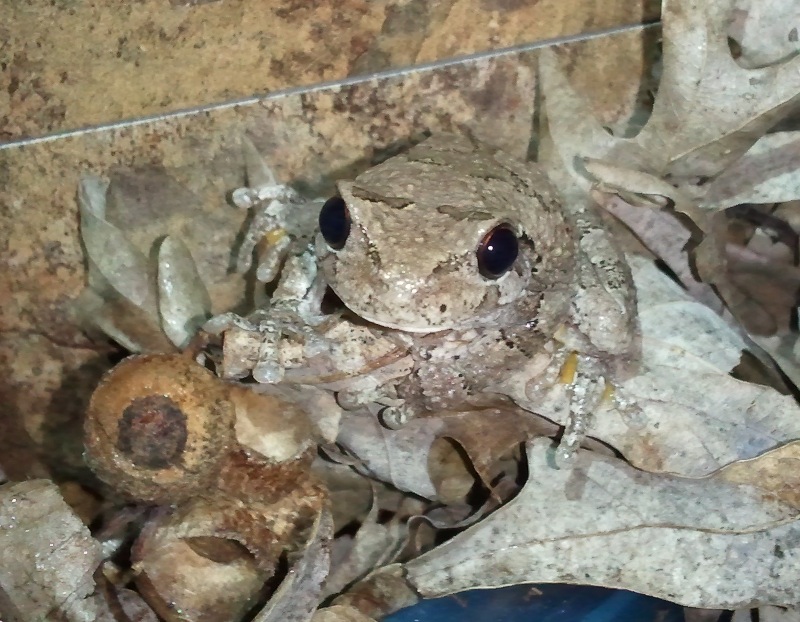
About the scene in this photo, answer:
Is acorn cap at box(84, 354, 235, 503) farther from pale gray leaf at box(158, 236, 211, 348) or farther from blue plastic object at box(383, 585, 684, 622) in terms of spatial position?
blue plastic object at box(383, 585, 684, 622)

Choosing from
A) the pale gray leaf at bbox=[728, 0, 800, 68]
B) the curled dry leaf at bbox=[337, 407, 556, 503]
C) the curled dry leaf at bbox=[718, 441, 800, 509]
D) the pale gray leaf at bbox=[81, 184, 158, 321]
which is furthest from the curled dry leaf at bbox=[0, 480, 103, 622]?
the pale gray leaf at bbox=[728, 0, 800, 68]

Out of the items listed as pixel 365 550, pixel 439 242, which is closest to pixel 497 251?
pixel 439 242

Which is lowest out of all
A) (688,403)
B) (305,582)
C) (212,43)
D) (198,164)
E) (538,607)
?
(538,607)

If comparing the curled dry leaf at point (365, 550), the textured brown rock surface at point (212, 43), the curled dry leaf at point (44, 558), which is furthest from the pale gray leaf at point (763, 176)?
the curled dry leaf at point (44, 558)

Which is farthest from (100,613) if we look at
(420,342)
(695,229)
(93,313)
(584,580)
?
(695,229)

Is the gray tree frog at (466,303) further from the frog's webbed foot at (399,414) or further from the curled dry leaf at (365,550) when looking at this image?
the curled dry leaf at (365,550)

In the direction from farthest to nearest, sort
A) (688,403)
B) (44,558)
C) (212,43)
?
(212,43) → (688,403) → (44,558)

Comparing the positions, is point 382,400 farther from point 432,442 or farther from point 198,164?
point 198,164
